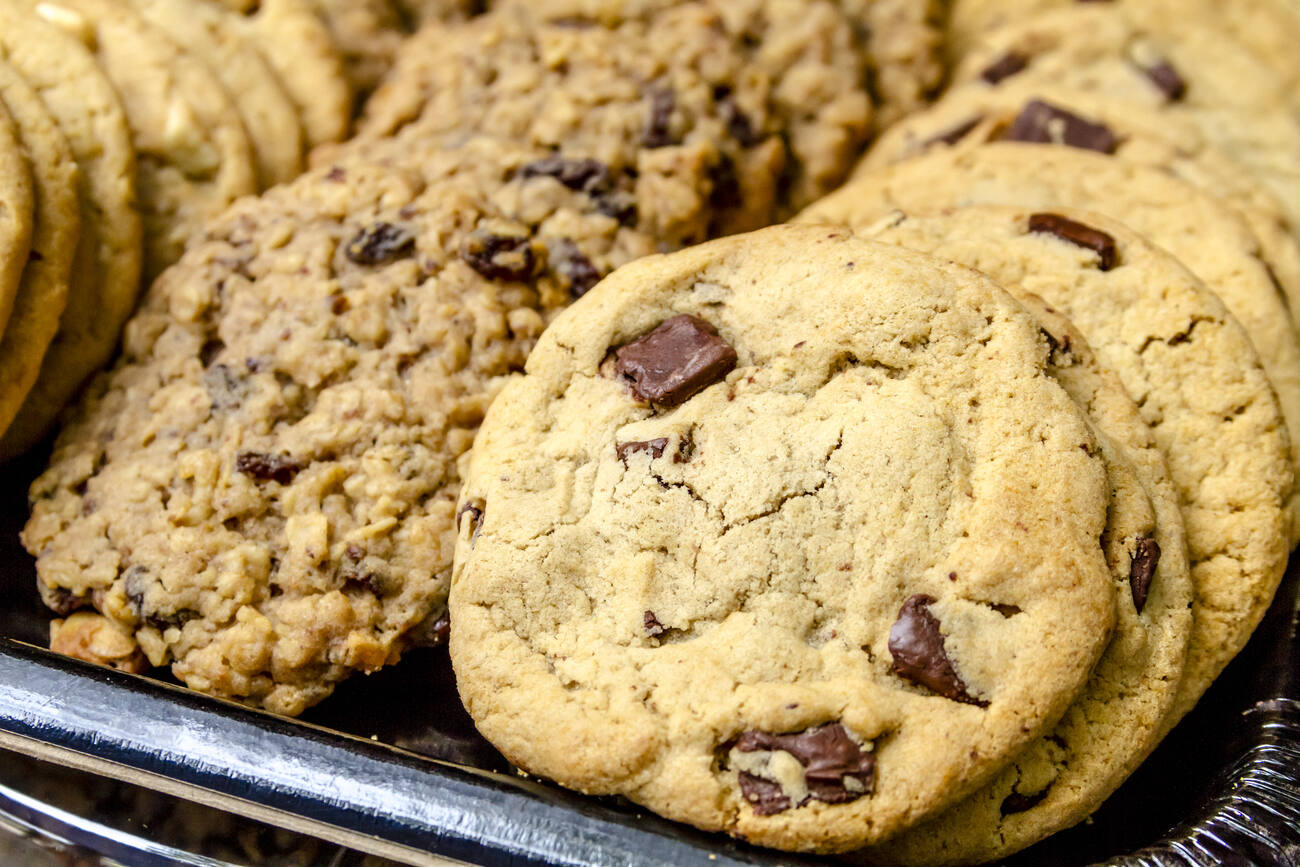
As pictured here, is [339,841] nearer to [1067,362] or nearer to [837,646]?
[837,646]

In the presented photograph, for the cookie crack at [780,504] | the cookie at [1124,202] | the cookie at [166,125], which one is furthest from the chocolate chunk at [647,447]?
the cookie at [166,125]

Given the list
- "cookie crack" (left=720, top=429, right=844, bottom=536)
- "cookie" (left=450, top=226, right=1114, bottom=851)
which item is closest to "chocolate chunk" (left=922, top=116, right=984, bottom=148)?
"cookie" (left=450, top=226, right=1114, bottom=851)

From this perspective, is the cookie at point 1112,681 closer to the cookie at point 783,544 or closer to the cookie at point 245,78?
the cookie at point 783,544

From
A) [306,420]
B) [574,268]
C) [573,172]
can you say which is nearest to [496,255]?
[574,268]

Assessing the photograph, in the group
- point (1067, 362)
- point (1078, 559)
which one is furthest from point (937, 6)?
point (1078, 559)

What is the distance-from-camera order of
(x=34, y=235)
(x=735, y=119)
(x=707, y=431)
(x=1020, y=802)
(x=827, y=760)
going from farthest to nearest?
(x=735, y=119)
(x=34, y=235)
(x=707, y=431)
(x=1020, y=802)
(x=827, y=760)

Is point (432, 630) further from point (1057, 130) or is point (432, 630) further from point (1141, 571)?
point (1057, 130)

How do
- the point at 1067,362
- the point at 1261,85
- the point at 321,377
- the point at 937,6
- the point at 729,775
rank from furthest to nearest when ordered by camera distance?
the point at 937,6 → the point at 1261,85 → the point at 321,377 → the point at 1067,362 → the point at 729,775
